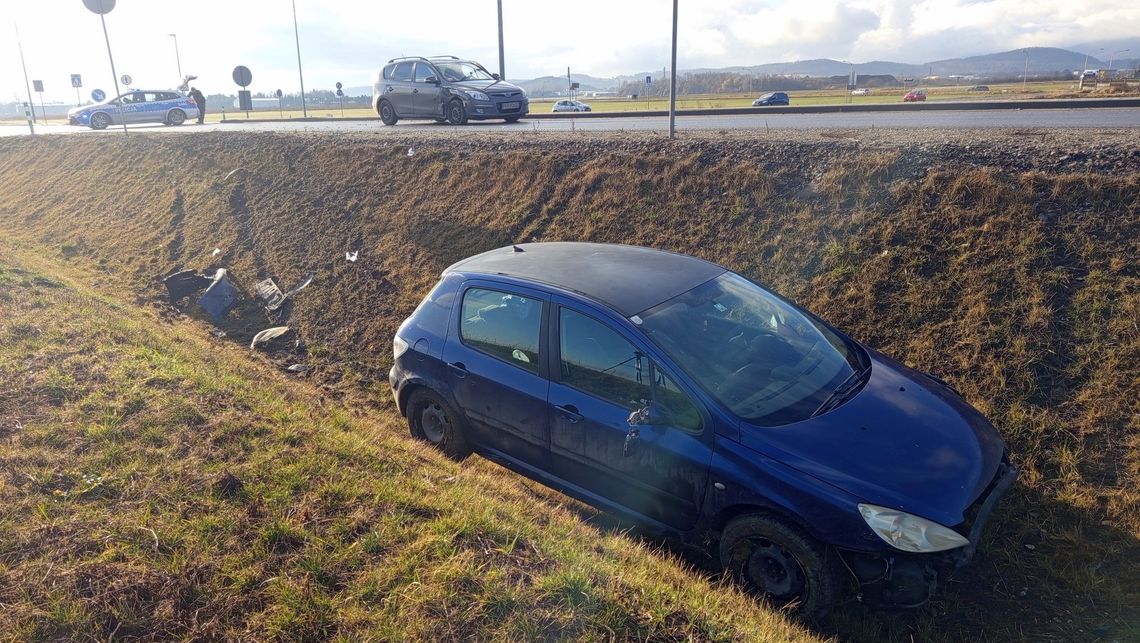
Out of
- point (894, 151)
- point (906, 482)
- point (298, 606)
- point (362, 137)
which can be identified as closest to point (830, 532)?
point (906, 482)

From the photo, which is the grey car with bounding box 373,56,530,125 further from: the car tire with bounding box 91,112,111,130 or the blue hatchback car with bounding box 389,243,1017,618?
the car tire with bounding box 91,112,111,130

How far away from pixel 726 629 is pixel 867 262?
459cm

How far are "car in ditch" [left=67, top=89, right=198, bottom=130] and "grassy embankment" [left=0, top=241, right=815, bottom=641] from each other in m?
27.6

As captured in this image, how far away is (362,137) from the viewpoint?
46.3 ft

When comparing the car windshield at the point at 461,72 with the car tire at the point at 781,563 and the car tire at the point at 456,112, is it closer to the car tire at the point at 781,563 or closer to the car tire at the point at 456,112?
the car tire at the point at 456,112

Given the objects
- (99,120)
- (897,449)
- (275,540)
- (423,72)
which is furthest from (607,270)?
(99,120)

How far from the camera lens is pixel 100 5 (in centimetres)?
1989

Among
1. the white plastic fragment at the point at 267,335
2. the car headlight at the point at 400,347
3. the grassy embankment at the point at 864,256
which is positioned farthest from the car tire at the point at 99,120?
the car headlight at the point at 400,347

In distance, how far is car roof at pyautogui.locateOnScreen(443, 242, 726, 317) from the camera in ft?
13.9

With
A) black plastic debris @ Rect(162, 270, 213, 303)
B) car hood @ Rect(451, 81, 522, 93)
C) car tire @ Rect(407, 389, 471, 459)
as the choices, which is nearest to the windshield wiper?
car tire @ Rect(407, 389, 471, 459)

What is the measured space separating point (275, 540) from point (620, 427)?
1909 millimetres

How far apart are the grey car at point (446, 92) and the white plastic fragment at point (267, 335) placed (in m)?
8.90

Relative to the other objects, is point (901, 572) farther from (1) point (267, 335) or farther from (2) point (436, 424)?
(1) point (267, 335)

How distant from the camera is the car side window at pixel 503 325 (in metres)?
4.42
